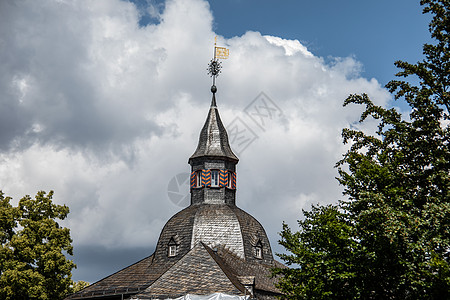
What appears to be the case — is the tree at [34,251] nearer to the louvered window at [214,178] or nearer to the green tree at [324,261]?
the louvered window at [214,178]

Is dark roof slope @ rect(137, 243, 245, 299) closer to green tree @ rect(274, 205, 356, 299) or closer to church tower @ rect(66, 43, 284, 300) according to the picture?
church tower @ rect(66, 43, 284, 300)

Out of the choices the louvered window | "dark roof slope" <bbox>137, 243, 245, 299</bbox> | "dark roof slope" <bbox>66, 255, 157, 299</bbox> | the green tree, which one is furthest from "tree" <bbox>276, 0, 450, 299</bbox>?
the louvered window

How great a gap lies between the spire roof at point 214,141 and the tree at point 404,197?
1998cm

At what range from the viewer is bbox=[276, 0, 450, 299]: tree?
21.0m

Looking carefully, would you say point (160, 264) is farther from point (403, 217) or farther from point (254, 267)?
point (403, 217)

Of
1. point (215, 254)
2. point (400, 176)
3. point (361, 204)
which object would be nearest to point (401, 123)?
point (400, 176)

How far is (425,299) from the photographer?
21.5 m

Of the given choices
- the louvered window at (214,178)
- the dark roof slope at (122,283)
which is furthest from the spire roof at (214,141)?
the dark roof slope at (122,283)

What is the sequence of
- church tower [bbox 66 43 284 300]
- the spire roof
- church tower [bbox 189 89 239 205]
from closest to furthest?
1. church tower [bbox 66 43 284 300]
2. church tower [bbox 189 89 239 205]
3. the spire roof

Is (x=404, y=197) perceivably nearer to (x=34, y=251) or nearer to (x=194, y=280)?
(x=194, y=280)

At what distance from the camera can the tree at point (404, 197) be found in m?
21.0

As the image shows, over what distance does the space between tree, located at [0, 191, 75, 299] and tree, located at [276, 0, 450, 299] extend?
16617 millimetres

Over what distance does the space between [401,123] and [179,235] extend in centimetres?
2039

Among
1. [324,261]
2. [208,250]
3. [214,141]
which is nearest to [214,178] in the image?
[214,141]
